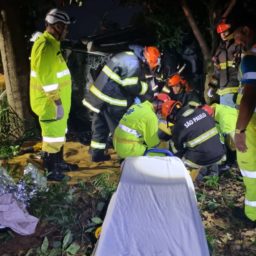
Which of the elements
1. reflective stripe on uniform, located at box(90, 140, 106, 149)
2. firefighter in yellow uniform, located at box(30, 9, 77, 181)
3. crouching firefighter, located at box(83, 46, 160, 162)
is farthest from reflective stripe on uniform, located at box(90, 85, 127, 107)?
firefighter in yellow uniform, located at box(30, 9, 77, 181)

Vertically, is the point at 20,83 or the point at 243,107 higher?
the point at 243,107

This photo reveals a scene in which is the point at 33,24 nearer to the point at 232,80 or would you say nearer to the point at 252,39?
the point at 232,80

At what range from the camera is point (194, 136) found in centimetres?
495

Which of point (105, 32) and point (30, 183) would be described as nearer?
point (30, 183)

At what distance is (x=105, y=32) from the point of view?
8234mm

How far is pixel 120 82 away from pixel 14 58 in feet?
6.06

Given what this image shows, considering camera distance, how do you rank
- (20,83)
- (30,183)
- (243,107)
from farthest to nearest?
(20,83), (30,183), (243,107)

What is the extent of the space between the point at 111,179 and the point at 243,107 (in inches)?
84.5

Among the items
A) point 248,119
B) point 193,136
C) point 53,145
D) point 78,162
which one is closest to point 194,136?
point 193,136

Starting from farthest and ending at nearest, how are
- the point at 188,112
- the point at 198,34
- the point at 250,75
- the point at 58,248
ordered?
the point at 198,34 → the point at 188,112 → the point at 58,248 → the point at 250,75

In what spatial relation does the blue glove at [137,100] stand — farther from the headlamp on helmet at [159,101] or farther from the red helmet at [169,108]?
the red helmet at [169,108]

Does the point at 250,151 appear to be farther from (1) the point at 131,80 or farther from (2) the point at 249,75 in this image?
(1) the point at 131,80

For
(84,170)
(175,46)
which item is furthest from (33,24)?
(84,170)

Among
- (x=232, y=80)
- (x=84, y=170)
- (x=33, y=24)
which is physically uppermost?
(x=33, y=24)
